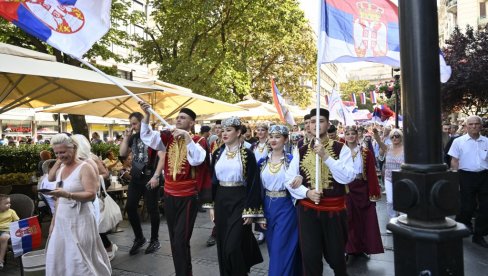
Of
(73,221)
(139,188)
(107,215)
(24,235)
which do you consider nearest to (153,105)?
(139,188)

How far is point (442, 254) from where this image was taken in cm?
200

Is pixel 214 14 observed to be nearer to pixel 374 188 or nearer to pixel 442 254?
pixel 374 188

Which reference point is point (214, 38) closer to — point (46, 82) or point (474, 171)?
point (46, 82)

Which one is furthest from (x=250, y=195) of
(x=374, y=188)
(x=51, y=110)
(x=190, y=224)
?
(x=51, y=110)

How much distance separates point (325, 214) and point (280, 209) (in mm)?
618

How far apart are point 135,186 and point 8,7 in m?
3.53

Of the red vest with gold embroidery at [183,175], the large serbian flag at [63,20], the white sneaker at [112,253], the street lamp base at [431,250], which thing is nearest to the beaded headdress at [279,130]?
the red vest with gold embroidery at [183,175]

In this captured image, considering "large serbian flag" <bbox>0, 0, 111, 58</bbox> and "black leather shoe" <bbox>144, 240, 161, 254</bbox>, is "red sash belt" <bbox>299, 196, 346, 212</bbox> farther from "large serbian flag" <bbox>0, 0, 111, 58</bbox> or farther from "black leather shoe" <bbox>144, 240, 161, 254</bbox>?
"black leather shoe" <bbox>144, 240, 161, 254</bbox>

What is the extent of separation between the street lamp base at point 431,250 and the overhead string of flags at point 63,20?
123 inches

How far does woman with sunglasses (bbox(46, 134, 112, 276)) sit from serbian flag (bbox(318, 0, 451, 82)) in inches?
109

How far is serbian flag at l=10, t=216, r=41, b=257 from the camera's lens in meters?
4.17

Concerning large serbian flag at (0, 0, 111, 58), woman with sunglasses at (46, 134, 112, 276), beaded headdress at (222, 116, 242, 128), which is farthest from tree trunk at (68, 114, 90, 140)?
large serbian flag at (0, 0, 111, 58)

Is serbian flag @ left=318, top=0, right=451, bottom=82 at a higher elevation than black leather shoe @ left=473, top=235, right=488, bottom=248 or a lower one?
higher

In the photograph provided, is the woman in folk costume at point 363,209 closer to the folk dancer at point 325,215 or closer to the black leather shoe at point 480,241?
the folk dancer at point 325,215
